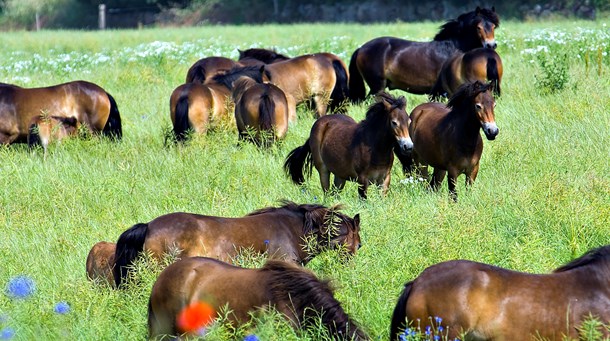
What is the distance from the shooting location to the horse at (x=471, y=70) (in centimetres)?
1330

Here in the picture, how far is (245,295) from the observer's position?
499 centimetres

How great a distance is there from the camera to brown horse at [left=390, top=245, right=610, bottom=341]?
470 centimetres

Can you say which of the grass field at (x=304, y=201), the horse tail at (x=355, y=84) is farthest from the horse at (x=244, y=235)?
the horse tail at (x=355, y=84)

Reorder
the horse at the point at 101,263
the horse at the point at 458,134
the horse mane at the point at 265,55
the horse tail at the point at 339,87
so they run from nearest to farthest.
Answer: the horse at the point at 101,263 < the horse at the point at 458,134 < the horse tail at the point at 339,87 < the horse mane at the point at 265,55

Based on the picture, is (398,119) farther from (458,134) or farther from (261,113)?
(261,113)

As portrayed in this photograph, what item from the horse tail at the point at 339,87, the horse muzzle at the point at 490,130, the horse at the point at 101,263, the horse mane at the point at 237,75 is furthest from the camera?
the horse tail at the point at 339,87

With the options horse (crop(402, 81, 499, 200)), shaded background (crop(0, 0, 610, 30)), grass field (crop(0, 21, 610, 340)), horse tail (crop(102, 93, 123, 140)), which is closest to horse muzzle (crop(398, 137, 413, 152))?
grass field (crop(0, 21, 610, 340))

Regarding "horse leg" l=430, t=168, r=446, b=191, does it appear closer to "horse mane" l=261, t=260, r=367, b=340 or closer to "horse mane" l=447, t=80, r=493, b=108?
"horse mane" l=447, t=80, r=493, b=108

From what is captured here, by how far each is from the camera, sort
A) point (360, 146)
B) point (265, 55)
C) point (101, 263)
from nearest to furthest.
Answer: point (101, 263) < point (360, 146) < point (265, 55)

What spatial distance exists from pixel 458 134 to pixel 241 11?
50.2 meters

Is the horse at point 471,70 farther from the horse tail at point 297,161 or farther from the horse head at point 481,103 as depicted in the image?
the horse head at point 481,103

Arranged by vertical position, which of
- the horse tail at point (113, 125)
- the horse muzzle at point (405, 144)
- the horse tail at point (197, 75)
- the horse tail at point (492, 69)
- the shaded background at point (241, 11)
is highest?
the horse muzzle at point (405, 144)

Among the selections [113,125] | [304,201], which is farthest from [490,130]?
[113,125]

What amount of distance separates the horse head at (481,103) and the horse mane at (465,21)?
239 inches
